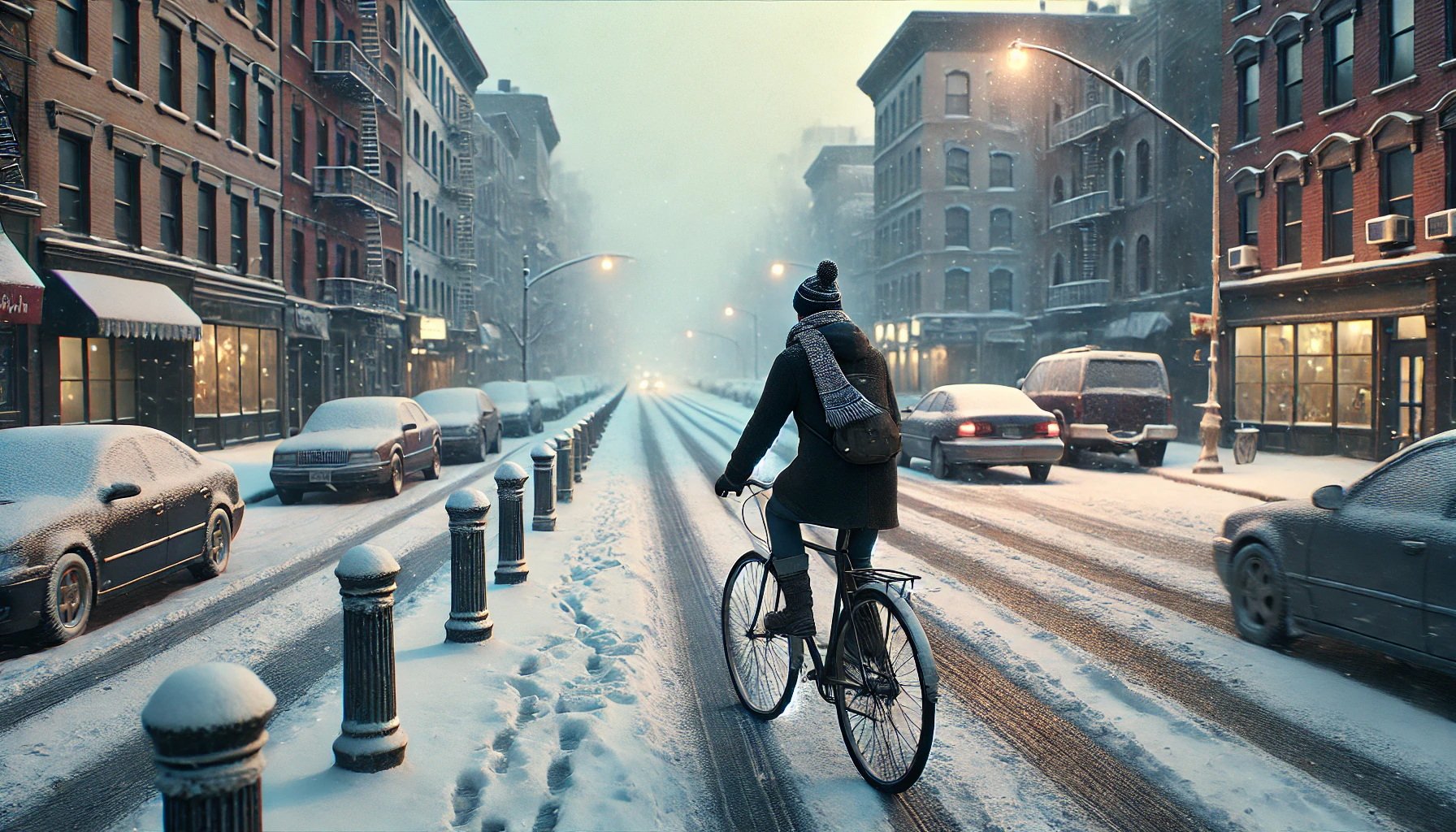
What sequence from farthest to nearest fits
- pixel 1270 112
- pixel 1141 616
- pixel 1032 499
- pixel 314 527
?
pixel 1270 112
pixel 1032 499
pixel 314 527
pixel 1141 616

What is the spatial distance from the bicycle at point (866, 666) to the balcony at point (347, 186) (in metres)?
31.9

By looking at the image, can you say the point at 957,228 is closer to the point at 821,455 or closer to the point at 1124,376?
the point at 1124,376

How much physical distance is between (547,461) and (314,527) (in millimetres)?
3322

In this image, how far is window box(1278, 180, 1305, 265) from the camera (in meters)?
25.1

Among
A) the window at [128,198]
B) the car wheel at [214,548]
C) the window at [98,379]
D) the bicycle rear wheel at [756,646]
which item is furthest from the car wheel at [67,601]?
the window at [128,198]

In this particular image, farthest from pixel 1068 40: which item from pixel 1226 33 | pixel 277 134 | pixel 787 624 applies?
A: pixel 787 624

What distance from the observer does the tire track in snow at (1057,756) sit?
4020 millimetres

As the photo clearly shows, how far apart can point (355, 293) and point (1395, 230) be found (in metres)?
29.6

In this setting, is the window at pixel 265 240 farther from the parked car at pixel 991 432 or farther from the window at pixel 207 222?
the parked car at pixel 991 432

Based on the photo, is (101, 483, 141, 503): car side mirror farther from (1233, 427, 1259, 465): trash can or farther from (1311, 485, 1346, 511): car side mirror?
(1233, 427, 1259, 465): trash can

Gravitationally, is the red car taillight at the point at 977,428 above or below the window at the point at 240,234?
below

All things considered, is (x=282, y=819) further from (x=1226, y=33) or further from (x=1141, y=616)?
(x=1226, y=33)

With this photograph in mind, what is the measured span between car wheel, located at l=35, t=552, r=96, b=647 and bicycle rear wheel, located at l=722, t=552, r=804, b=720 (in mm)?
4487

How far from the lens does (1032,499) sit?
48.4 ft
